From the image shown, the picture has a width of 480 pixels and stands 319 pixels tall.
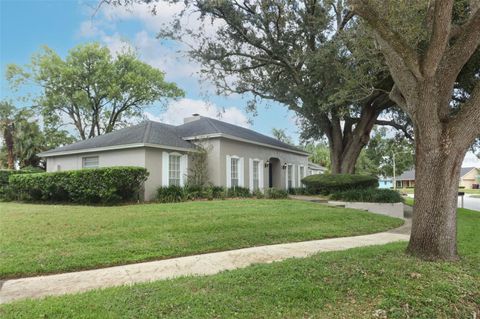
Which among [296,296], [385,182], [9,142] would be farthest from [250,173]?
[385,182]

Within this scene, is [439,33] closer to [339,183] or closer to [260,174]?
[339,183]

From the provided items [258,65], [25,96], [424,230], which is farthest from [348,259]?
[25,96]

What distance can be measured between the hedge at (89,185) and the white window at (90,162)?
2.45m

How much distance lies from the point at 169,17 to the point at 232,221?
11548mm

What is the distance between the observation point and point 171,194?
1478cm

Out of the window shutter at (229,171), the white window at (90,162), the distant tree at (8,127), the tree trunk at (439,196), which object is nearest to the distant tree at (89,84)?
the distant tree at (8,127)

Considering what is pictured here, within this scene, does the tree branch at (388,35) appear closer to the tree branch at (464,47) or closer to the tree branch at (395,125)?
the tree branch at (464,47)

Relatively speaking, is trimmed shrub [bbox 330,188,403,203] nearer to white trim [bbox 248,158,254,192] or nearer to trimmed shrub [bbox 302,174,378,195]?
trimmed shrub [bbox 302,174,378,195]

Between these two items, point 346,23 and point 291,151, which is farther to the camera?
point 291,151

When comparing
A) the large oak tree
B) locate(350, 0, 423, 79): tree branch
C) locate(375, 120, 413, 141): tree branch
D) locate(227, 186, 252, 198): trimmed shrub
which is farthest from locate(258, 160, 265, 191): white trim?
locate(350, 0, 423, 79): tree branch

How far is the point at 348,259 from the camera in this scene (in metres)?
5.71

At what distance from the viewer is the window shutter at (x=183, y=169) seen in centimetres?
1659

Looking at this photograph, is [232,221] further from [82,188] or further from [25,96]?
[25,96]

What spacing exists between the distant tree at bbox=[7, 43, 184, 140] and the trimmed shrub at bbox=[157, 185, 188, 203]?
22.9 metres
